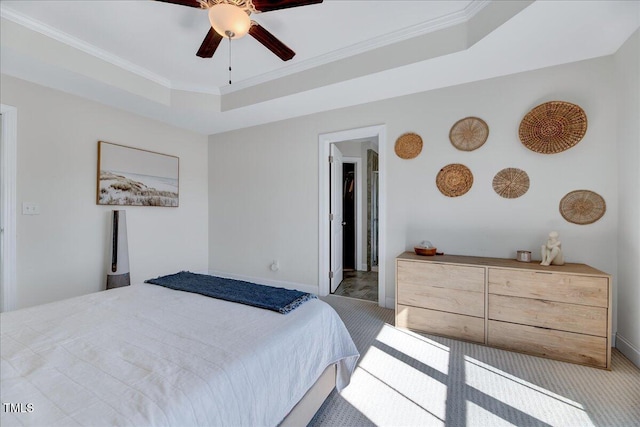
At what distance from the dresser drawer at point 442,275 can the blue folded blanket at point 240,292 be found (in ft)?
3.66

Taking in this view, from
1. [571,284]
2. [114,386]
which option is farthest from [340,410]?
[571,284]

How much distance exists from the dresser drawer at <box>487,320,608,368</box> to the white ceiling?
2.17m

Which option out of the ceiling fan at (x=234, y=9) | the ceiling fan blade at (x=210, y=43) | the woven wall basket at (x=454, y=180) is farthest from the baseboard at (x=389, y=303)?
the ceiling fan blade at (x=210, y=43)

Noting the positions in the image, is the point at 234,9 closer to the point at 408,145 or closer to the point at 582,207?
the point at 408,145

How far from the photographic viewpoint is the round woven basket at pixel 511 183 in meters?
2.47

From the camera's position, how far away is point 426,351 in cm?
213

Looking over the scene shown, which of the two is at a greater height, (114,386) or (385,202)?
(385,202)

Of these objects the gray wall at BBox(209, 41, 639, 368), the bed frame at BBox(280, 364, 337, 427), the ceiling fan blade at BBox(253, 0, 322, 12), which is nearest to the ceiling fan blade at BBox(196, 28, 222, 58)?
the ceiling fan blade at BBox(253, 0, 322, 12)

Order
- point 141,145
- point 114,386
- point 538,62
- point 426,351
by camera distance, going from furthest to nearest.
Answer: point 141,145 < point 538,62 < point 426,351 < point 114,386

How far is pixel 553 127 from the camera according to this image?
7.70 ft

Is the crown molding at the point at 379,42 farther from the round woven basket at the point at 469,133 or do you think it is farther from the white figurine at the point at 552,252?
the white figurine at the point at 552,252

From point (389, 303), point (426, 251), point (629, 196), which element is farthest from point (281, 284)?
point (629, 196)

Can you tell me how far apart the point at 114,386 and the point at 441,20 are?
294 cm

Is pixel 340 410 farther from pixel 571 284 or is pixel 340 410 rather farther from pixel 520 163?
pixel 520 163
